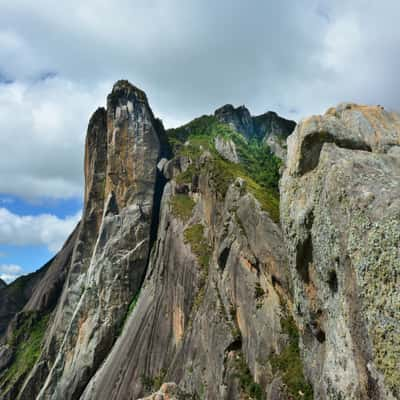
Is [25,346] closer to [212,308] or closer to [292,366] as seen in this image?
[212,308]

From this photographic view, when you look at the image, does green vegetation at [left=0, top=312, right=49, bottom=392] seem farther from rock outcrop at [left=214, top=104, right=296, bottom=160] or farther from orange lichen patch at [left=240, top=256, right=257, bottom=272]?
rock outcrop at [left=214, top=104, right=296, bottom=160]

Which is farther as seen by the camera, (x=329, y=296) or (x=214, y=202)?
(x=214, y=202)

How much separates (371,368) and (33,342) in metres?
65.8

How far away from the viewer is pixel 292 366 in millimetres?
19188

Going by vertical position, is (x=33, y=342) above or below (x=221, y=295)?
below

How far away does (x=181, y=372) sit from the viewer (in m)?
29.4

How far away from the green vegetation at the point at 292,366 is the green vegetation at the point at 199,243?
14.9m

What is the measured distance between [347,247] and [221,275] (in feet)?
58.3

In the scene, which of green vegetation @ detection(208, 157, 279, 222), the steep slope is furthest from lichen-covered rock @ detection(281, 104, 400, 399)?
green vegetation @ detection(208, 157, 279, 222)

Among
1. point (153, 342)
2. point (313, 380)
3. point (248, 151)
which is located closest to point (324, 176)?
point (313, 380)

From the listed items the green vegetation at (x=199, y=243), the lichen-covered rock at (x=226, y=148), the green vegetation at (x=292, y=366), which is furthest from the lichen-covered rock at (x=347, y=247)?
the lichen-covered rock at (x=226, y=148)

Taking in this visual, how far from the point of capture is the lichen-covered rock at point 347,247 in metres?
10.7

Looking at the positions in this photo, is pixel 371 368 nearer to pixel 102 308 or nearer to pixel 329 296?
pixel 329 296

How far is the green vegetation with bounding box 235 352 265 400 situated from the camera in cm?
2072
